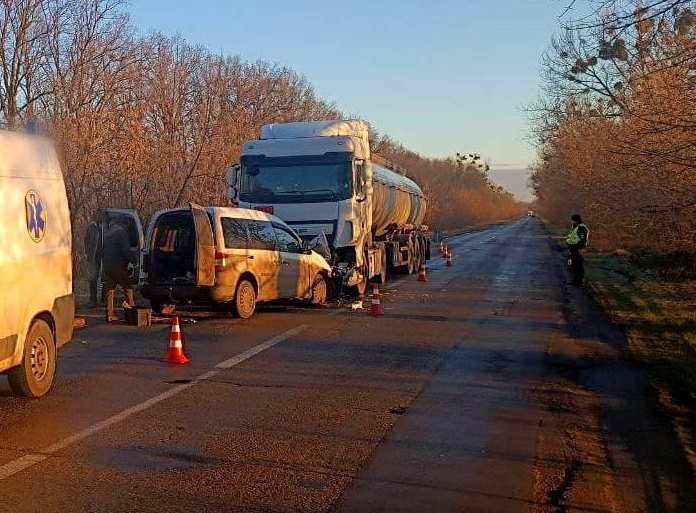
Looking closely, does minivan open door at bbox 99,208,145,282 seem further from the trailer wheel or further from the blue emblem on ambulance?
the trailer wheel

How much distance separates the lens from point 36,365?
784 centimetres

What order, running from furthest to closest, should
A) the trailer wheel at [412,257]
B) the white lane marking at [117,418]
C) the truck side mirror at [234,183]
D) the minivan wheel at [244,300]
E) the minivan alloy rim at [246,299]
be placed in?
the trailer wheel at [412,257] < the truck side mirror at [234,183] < the minivan alloy rim at [246,299] < the minivan wheel at [244,300] < the white lane marking at [117,418]

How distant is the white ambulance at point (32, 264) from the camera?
708cm

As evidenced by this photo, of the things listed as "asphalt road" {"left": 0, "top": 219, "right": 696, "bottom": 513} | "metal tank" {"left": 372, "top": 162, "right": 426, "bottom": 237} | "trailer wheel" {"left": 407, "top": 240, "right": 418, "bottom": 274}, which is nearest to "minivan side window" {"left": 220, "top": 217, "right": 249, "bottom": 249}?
"asphalt road" {"left": 0, "top": 219, "right": 696, "bottom": 513}

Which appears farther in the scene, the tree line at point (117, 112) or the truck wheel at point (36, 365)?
the tree line at point (117, 112)

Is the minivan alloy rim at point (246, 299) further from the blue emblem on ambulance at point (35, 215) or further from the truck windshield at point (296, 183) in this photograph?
the blue emblem on ambulance at point (35, 215)

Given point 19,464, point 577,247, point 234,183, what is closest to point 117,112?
point 234,183

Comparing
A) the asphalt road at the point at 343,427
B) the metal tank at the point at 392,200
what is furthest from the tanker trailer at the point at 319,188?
the asphalt road at the point at 343,427

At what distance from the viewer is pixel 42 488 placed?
5.25m

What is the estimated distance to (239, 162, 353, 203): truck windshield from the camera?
1731cm

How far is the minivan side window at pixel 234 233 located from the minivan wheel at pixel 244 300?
0.67 m

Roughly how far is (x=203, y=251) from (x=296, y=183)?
4441 millimetres

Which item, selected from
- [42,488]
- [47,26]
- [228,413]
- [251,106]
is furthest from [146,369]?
[251,106]

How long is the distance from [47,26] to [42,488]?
18979 millimetres
